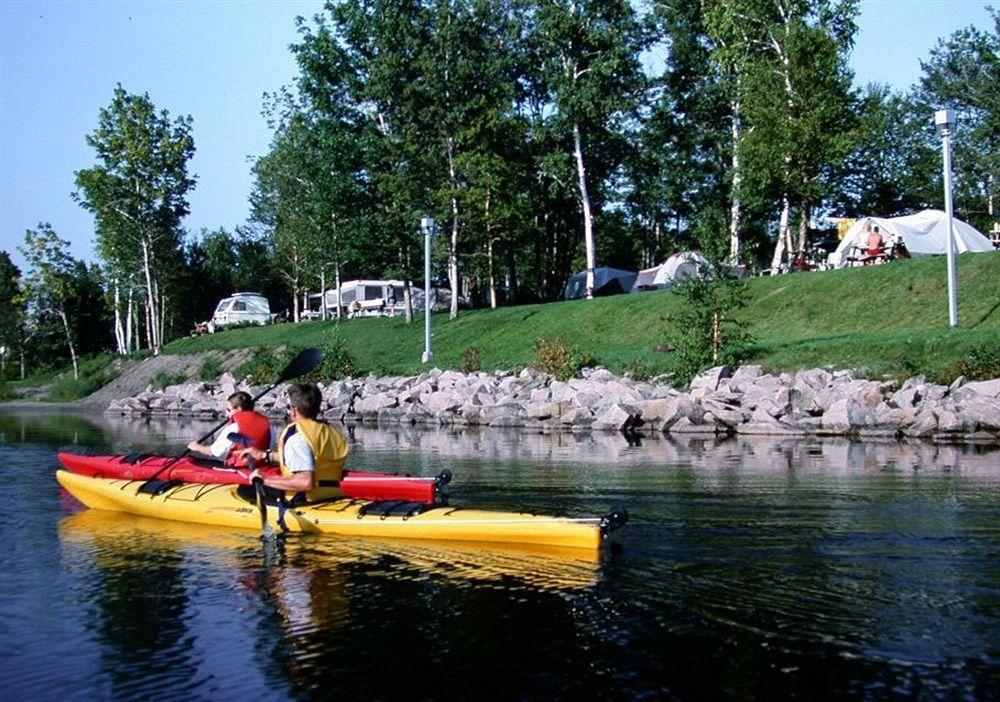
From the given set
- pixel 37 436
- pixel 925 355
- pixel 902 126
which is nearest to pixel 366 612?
pixel 925 355

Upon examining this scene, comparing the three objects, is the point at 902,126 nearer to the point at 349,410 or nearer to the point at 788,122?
the point at 788,122

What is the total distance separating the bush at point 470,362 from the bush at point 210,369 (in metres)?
13.1

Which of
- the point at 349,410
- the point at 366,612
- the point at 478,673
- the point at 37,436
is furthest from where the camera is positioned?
the point at 349,410

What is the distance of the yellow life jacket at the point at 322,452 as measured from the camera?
34.1ft

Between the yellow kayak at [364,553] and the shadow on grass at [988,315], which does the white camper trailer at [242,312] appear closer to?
the shadow on grass at [988,315]

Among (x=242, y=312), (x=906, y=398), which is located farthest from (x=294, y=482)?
(x=242, y=312)

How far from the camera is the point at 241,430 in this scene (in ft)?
40.3

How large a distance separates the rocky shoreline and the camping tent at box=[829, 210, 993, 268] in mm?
12701

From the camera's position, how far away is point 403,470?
16453mm

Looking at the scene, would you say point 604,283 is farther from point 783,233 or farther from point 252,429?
point 252,429

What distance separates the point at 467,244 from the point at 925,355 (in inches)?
842

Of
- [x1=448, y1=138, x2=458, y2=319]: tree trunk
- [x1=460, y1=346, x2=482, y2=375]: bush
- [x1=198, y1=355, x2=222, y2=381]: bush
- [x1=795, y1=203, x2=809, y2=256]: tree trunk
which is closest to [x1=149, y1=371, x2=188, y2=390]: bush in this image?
[x1=198, y1=355, x2=222, y2=381]: bush

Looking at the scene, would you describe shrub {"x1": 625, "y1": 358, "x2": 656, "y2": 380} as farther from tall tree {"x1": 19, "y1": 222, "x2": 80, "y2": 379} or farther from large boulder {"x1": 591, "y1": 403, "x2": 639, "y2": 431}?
tall tree {"x1": 19, "y1": 222, "x2": 80, "y2": 379}

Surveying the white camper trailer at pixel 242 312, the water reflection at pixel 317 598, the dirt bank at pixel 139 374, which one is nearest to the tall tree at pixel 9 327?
the white camper trailer at pixel 242 312
